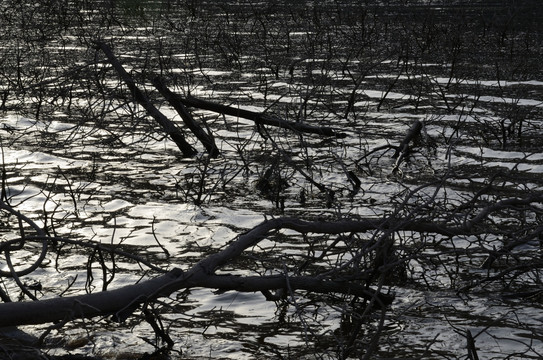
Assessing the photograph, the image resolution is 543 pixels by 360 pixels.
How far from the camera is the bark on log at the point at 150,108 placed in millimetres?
8336

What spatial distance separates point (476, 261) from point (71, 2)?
17629mm

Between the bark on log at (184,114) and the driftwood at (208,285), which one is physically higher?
the bark on log at (184,114)

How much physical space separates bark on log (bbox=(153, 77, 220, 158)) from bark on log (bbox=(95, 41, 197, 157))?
0.38 ft

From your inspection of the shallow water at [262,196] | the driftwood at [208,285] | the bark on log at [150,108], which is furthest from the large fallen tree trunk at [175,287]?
the bark on log at [150,108]

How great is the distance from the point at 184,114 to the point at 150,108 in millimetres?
313

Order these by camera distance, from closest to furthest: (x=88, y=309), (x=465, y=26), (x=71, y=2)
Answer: (x=88, y=309)
(x=465, y=26)
(x=71, y=2)

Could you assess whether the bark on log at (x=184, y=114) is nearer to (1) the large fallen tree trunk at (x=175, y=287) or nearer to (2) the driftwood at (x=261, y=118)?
(2) the driftwood at (x=261, y=118)

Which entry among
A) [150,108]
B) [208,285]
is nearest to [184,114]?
[150,108]

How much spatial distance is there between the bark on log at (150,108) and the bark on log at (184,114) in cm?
12

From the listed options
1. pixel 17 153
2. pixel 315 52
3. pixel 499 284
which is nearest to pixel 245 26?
pixel 315 52

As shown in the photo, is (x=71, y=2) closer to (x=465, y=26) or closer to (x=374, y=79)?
(x=465, y=26)

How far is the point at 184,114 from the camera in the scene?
8719 millimetres

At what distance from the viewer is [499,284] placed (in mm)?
5539

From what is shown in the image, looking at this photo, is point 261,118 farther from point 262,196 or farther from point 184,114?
point 184,114
